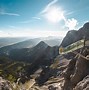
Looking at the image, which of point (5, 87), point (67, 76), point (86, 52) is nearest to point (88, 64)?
point (67, 76)

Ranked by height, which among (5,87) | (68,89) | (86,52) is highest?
(86,52)

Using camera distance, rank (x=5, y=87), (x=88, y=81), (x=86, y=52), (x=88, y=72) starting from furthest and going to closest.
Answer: (x=86, y=52) < (x=88, y=72) < (x=5, y=87) < (x=88, y=81)

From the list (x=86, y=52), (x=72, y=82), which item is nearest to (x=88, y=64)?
(x=72, y=82)

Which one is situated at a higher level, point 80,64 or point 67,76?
point 80,64

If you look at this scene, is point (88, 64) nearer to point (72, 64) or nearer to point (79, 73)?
point (79, 73)

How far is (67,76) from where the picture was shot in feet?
301

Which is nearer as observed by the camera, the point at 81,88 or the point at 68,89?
the point at 81,88

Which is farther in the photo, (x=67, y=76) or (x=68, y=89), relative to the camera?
(x=67, y=76)

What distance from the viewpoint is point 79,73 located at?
79188mm

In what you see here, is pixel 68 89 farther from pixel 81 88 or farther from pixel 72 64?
pixel 81 88

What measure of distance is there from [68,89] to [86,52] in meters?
27.0

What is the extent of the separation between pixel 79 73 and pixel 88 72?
4.31 metres

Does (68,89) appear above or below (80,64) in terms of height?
below

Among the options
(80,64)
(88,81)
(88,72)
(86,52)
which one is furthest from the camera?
(86,52)
